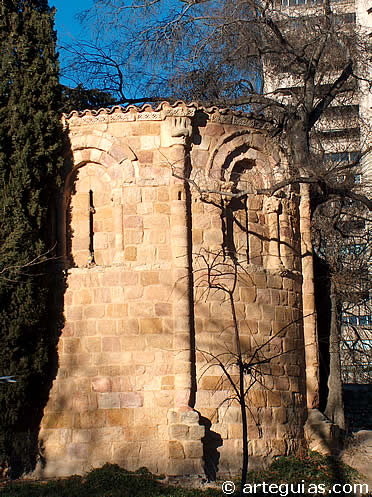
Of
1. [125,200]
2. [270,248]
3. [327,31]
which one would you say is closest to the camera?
[125,200]

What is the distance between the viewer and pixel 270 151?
14.4 metres

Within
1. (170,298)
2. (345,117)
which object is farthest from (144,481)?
(345,117)

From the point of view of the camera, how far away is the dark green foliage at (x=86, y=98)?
56.7 feet

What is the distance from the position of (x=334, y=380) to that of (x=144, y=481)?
5509 millimetres

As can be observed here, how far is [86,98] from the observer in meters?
17.9

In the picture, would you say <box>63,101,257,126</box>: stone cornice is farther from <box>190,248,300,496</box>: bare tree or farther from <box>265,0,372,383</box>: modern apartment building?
<box>265,0,372,383</box>: modern apartment building

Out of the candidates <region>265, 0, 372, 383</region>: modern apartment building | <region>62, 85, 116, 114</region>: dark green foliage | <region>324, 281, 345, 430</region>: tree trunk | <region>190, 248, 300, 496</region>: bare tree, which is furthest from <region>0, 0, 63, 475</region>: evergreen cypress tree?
<region>324, 281, 345, 430</region>: tree trunk

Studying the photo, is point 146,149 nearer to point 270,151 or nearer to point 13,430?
point 270,151

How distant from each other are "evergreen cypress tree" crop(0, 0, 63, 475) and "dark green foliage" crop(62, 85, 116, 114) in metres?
3.48

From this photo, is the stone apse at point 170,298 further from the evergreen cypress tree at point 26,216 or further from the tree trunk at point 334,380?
the tree trunk at point 334,380

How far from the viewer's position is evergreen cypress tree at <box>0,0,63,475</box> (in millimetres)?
12211

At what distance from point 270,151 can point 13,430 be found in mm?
7282

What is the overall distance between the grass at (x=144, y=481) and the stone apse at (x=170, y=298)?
12.6 inches

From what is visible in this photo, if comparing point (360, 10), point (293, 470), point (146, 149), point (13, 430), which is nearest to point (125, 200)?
point (146, 149)
